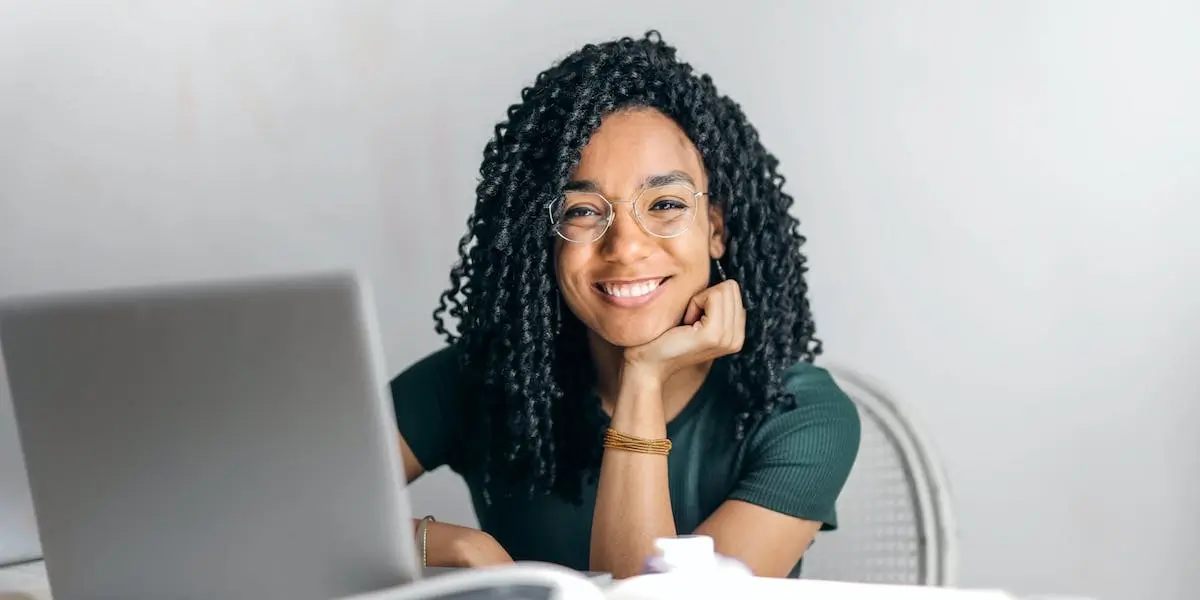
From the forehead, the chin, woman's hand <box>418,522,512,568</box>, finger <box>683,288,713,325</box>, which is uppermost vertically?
the forehead

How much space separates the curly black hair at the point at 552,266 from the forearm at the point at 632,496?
128 mm

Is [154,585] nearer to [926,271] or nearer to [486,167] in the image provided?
[486,167]

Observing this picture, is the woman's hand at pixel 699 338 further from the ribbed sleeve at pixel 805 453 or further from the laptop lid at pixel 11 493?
the laptop lid at pixel 11 493

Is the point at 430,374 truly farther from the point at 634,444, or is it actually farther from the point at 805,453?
the point at 805,453

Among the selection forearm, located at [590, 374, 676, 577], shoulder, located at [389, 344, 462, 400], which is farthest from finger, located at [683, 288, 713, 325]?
shoulder, located at [389, 344, 462, 400]

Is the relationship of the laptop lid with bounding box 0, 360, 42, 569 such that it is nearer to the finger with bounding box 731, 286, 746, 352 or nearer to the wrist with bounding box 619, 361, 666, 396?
the wrist with bounding box 619, 361, 666, 396

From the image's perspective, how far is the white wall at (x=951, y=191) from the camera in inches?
→ 55.9

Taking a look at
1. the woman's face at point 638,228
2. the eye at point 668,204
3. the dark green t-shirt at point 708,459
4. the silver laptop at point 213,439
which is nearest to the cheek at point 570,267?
the woman's face at point 638,228

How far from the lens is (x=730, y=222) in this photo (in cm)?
140

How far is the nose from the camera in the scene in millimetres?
1329

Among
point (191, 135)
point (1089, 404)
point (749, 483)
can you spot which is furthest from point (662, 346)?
point (191, 135)

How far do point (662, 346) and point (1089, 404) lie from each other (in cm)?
60

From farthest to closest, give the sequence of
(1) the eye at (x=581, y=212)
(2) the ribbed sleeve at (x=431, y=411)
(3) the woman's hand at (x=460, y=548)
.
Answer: (2) the ribbed sleeve at (x=431, y=411) < (1) the eye at (x=581, y=212) < (3) the woman's hand at (x=460, y=548)

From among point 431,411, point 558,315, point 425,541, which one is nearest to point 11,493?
point 431,411
